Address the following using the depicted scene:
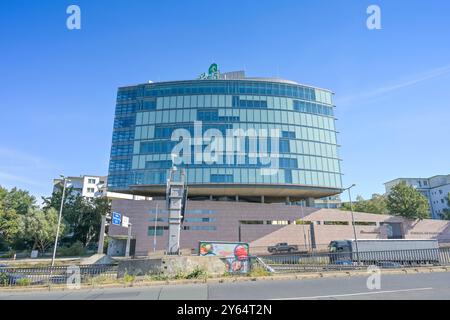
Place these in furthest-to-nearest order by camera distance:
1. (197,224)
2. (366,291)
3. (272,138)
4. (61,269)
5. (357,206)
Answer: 1. (357,206)
2. (272,138)
3. (197,224)
4. (61,269)
5. (366,291)

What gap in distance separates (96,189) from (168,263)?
4066 inches

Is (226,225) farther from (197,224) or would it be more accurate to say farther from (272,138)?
(272,138)

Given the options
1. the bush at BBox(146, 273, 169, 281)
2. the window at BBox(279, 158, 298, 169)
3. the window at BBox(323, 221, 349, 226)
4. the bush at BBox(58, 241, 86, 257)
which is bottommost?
the bush at BBox(58, 241, 86, 257)

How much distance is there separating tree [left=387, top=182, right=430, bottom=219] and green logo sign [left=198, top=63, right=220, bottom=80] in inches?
2112

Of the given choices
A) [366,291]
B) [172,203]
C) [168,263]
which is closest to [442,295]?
[366,291]

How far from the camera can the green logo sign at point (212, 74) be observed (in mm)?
68000

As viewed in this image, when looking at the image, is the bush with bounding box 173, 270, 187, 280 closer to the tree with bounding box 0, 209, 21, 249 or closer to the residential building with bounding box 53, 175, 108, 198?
the tree with bounding box 0, 209, 21, 249

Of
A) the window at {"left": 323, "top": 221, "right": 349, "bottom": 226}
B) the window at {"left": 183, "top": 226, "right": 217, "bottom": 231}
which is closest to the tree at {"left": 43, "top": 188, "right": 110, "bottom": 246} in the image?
the window at {"left": 183, "top": 226, "right": 217, "bottom": 231}

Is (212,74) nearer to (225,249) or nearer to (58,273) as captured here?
(225,249)

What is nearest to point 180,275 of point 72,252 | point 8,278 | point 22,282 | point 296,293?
point 296,293

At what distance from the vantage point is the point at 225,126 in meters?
60.0

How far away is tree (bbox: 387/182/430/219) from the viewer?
63.8m

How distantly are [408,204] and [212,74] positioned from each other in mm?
57250

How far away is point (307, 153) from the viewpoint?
60.5m
